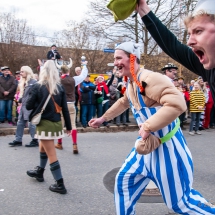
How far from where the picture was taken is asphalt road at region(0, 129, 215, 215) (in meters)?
3.40

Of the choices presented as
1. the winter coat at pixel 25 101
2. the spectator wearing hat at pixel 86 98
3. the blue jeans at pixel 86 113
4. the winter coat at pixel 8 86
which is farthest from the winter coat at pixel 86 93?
the winter coat at pixel 25 101

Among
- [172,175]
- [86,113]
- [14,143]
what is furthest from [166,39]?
[86,113]

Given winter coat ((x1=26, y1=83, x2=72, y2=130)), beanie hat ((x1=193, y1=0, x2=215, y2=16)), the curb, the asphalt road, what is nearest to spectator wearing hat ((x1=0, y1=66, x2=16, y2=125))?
the curb

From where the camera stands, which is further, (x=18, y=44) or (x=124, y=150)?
(x=18, y=44)

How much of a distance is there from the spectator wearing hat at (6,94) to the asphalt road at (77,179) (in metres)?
1.88

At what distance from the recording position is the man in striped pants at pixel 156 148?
2.16 metres

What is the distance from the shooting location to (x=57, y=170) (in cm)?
382

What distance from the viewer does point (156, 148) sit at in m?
2.30

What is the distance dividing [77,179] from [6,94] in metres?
5.47

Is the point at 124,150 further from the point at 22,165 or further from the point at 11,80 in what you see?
the point at 11,80

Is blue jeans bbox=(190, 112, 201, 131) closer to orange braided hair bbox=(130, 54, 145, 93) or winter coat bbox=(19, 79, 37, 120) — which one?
winter coat bbox=(19, 79, 37, 120)

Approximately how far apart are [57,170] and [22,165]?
1.50 meters

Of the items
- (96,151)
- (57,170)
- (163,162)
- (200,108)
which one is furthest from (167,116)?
(200,108)

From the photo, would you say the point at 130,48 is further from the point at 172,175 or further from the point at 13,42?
the point at 13,42
